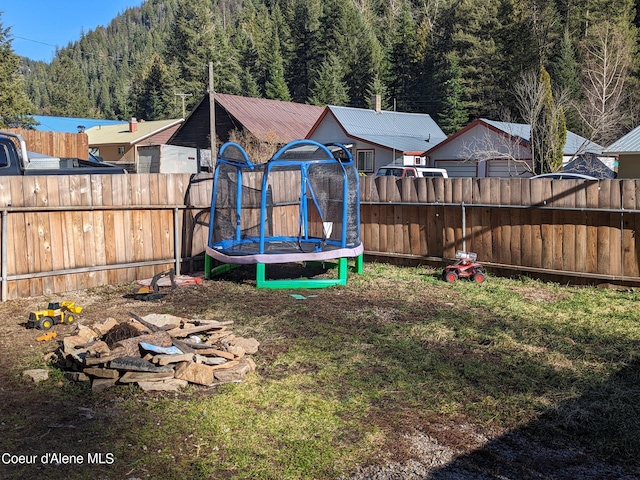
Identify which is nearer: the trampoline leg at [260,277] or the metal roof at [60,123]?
the trampoline leg at [260,277]

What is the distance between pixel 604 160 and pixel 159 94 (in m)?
59.1

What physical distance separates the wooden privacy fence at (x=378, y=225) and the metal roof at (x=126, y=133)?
138 ft

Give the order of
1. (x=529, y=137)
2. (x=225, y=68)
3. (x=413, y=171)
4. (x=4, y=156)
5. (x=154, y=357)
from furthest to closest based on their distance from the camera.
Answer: (x=225, y=68) < (x=529, y=137) < (x=413, y=171) < (x=4, y=156) < (x=154, y=357)

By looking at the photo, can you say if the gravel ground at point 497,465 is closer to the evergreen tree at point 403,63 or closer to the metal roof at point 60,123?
the metal roof at point 60,123

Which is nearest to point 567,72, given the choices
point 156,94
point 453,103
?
point 453,103

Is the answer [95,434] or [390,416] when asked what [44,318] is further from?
[390,416]

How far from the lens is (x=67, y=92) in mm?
93562

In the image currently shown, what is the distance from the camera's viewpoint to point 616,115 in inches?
1491

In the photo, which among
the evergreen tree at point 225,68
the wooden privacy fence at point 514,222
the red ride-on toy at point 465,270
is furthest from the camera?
the evergreen tree at point 225,68

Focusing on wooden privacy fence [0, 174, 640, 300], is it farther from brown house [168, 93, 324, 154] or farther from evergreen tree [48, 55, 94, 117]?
evergreen tree [48, 55, 94, 117]

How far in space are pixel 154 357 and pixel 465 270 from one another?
6265 mm

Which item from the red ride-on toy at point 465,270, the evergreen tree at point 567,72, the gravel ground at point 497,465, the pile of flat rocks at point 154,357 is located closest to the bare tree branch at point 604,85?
the evergreen tree at point 567,72

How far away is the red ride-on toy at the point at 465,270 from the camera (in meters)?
10.4

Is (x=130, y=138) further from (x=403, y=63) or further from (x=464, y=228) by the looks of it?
(x=464, y=228)
